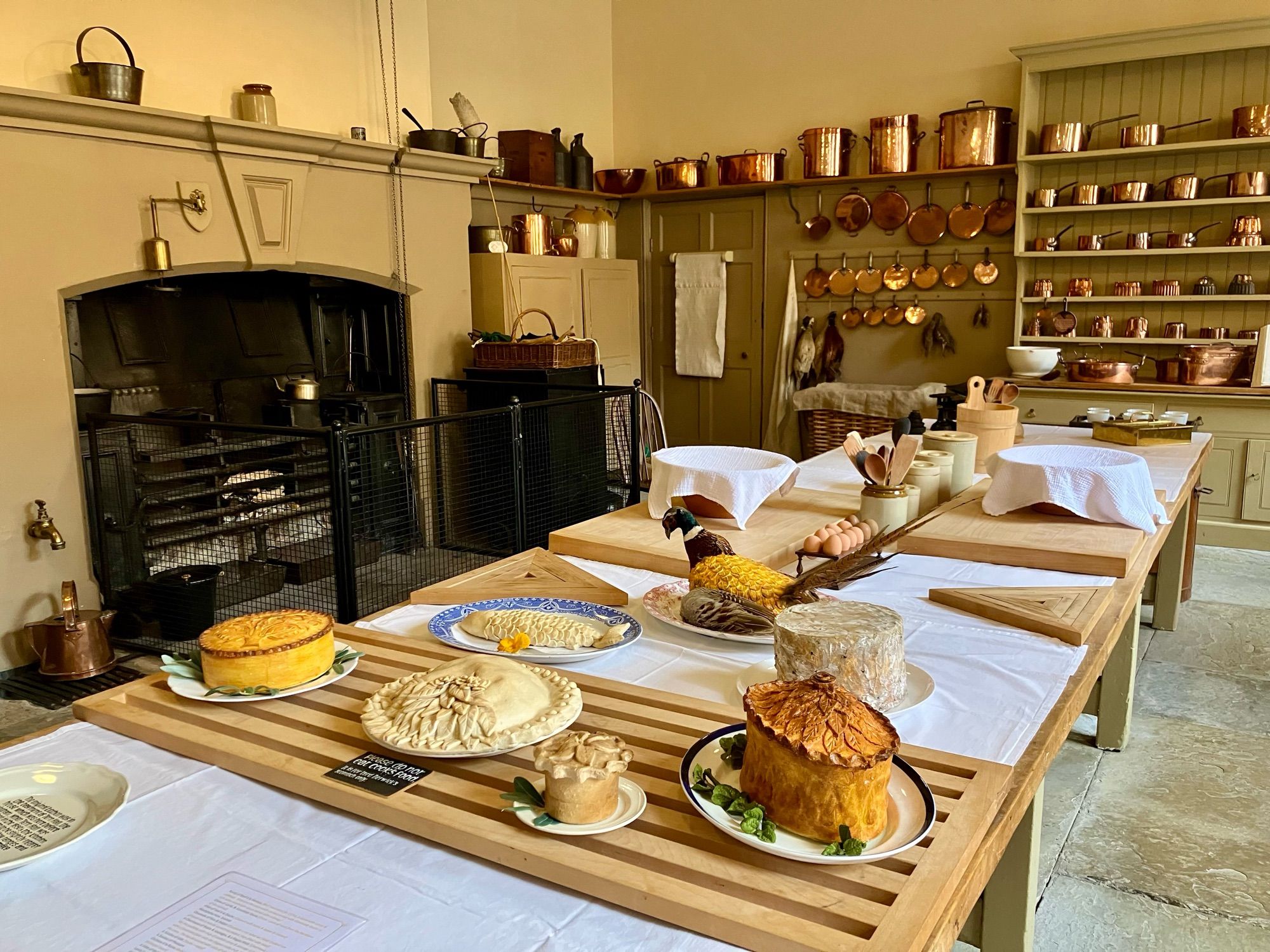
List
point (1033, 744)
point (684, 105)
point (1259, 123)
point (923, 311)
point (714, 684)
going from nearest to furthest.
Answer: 1. point (1033, 744)
2. point (714, 684)
3. point (1259, 123)
4. point (923, 311)
5. point (684, 105)

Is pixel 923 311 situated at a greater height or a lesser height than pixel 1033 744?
greater

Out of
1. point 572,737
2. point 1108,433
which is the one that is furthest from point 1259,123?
point 572,737

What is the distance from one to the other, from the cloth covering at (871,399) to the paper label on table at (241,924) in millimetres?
4297

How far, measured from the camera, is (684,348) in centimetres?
638

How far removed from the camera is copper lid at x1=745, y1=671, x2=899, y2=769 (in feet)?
2.76

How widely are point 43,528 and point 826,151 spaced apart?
4414 mm

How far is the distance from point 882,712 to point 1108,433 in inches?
88.6

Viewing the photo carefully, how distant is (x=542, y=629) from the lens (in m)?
1.34

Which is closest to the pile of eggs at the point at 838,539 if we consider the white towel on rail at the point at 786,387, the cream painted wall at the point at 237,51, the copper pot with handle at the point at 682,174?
the cream painted wall at the point at 237,51

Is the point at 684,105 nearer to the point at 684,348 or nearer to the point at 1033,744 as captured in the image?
the point at 684,348

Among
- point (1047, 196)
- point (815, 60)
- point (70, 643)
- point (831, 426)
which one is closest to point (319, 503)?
point (70, 643)

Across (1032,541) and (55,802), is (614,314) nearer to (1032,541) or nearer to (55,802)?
(1032,541)

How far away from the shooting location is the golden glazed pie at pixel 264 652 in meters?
1.17

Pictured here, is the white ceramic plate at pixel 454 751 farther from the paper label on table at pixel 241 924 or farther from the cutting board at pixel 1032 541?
the cutting board at pixel 1032 541
